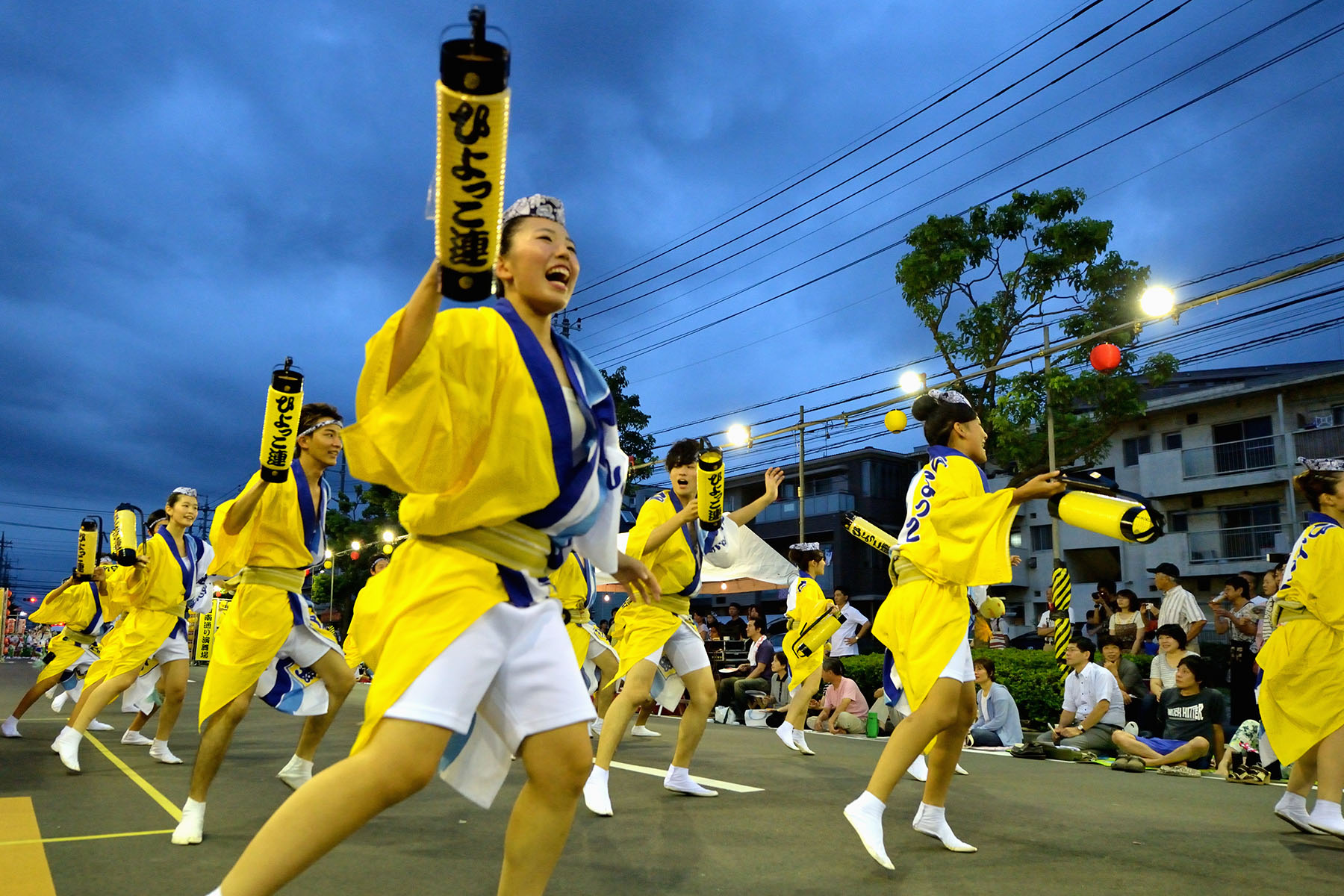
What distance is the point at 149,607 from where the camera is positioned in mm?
7504

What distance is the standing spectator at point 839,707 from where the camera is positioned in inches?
430

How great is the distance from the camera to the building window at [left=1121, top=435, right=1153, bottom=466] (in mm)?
27859

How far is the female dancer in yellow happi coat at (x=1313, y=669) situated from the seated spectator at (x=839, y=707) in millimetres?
6422

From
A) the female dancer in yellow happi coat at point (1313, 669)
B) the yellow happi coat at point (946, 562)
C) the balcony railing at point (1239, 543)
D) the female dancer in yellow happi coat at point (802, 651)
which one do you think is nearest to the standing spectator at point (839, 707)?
the female dancer in yellow happi coat at point (802, 651)

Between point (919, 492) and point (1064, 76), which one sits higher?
point (1064, 76)

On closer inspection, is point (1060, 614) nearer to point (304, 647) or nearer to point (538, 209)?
point (304, 647)

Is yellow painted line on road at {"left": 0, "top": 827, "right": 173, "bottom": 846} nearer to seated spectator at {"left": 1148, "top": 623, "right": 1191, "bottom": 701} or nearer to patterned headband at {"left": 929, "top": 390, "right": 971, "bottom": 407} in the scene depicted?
patterned headband at {"left": 929, "top": 390, "right": 971, "bottom": 407}

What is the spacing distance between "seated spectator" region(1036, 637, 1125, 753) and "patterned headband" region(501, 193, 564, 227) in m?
7.86

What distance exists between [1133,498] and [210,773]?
391 cm

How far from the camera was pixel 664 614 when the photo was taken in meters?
5.45

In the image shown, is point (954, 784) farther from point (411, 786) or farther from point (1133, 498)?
point (411, 786)

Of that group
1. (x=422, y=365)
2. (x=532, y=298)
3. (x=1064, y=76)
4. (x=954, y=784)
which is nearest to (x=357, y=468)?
(x=422, y=365)

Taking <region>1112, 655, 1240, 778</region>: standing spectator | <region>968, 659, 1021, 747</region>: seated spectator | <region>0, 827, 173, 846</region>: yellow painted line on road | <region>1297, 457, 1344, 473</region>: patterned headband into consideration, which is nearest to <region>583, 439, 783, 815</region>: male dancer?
<region>0, 827, 173, 846</region>: yellow painted line on road

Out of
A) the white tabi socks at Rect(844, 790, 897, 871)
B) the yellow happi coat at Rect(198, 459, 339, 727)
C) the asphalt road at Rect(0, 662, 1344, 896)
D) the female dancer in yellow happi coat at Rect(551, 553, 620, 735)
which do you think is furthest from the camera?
the female dancer in yellow happi coat at Rect(551, 553, 620, 735)
